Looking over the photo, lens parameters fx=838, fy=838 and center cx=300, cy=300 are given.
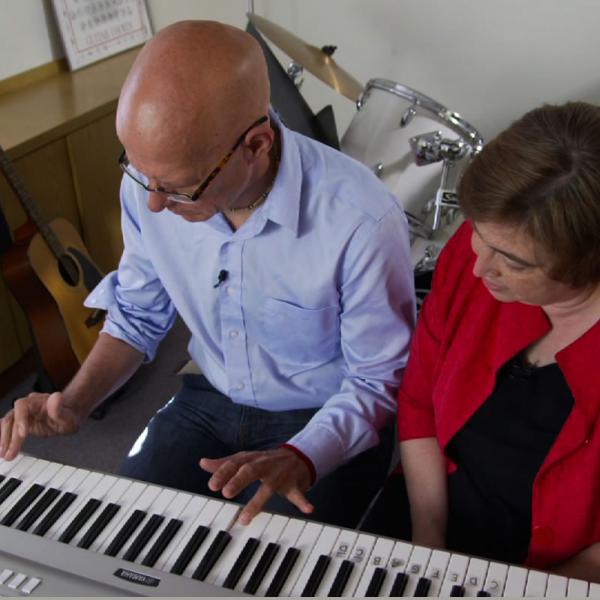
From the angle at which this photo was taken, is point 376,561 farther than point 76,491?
No

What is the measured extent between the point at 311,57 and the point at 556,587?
194 centimetres

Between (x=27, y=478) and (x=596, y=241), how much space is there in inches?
33.1

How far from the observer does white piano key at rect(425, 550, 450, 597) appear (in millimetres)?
983

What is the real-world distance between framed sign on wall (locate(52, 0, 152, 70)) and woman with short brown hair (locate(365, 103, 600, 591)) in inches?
84.9

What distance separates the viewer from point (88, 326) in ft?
8.15

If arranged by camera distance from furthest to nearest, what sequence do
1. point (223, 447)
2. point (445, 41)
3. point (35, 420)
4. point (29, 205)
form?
1. point (445, 41)
2. point (29, 205)
3. point (223, 447)
4. point (35, 420)

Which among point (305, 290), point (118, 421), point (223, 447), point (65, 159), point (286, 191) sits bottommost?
point (118, 421)

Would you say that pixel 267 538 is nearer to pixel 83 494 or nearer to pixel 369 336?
pixel 83 494

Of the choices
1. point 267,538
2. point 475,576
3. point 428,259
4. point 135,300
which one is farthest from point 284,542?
point 428,259

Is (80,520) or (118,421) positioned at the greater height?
(80,520)

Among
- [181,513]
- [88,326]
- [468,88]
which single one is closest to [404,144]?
[468,88]

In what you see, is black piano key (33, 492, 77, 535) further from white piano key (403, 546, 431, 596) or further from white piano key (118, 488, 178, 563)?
white piano key (403, 546, 431, 596)

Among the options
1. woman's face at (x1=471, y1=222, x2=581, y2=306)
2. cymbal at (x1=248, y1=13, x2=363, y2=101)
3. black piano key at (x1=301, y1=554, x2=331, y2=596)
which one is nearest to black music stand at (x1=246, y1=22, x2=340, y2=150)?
cymbal at (x1=248, y1=13, x2=363, y2=101)

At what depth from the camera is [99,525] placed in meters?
1.11
